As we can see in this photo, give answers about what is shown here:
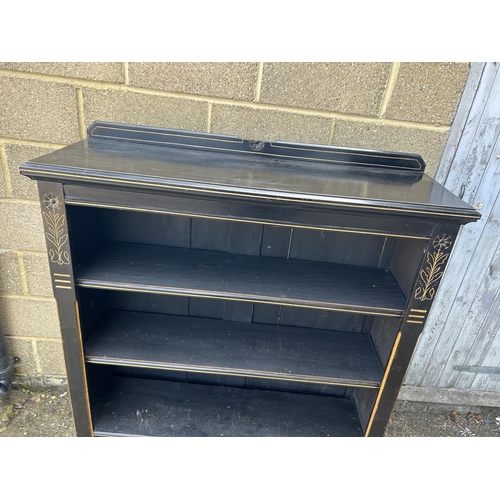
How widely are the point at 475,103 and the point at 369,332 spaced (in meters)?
0.88

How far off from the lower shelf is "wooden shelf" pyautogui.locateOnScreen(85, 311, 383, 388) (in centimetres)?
31

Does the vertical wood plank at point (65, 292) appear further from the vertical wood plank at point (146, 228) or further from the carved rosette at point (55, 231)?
the vertical wood plank at point (146, 228)

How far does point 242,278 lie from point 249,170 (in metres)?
0.33

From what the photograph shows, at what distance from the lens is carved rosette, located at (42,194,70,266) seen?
91 cm

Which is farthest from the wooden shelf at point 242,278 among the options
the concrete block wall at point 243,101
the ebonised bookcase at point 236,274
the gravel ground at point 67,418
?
the gravel ground at point 67,418

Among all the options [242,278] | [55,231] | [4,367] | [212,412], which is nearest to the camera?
[55,231]

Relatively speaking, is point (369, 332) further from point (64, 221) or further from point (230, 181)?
point (64, 221)

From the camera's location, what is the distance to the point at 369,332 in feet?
4.51

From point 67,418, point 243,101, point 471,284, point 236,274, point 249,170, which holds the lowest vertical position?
point 67,418

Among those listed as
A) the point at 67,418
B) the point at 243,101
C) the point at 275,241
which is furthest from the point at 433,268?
the point at 67,418

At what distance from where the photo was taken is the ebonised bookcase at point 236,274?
2.95 feet

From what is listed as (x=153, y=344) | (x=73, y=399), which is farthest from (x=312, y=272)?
(x=73, y=399)

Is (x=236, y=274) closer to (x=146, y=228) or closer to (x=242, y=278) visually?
(x=242, y=278)

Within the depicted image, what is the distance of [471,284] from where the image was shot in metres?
1.47
